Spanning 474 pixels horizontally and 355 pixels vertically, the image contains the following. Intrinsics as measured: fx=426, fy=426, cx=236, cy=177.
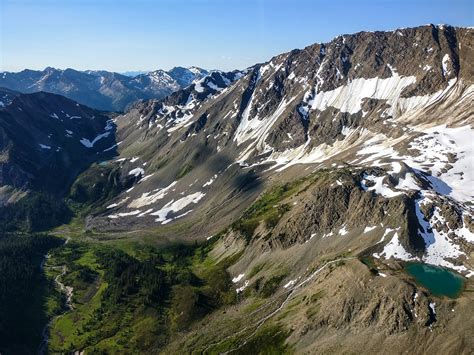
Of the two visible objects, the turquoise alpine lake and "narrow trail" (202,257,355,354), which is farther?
"narrow trail" (202,257,355,354)

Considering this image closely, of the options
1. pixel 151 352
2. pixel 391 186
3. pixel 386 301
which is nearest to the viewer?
pixel 386 301

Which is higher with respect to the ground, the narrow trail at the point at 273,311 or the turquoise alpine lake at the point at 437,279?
the turquoise alpine lake at the point at 437,279

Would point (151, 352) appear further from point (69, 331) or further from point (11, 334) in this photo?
point (11, 334)

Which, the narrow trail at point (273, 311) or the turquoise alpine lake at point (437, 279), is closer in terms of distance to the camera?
the turquoise alpine lake at point (437, 279)

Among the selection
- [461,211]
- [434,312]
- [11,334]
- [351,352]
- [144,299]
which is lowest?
[11,334]

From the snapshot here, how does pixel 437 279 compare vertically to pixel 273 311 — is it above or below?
above

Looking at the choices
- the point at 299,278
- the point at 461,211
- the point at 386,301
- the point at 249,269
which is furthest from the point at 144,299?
the point at 461,211

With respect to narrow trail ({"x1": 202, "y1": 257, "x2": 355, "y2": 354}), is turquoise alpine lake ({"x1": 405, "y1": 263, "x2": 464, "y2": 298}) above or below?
above

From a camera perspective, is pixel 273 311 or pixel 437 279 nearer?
pixel 437 279
